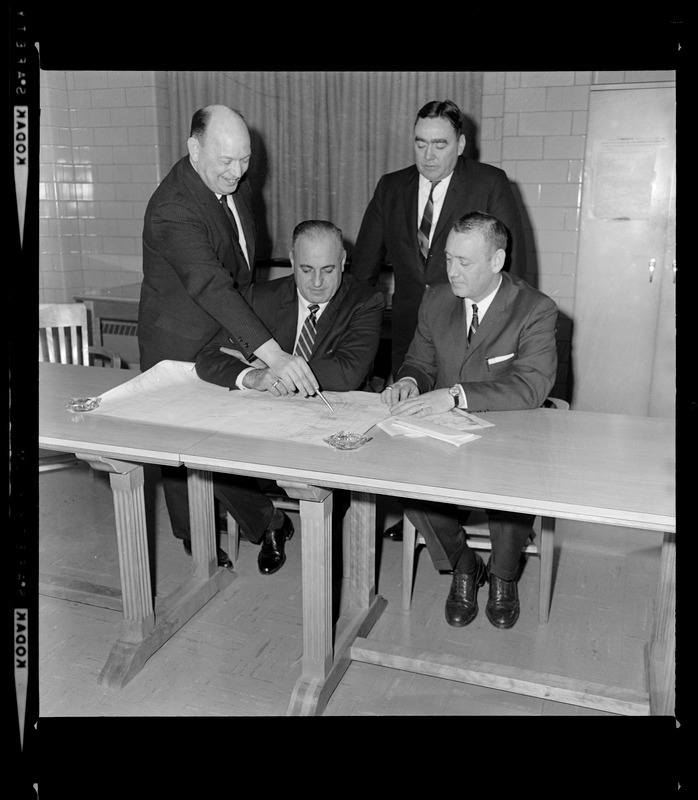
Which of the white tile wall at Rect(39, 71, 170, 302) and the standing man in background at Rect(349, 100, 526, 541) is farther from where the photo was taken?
the white tile wall at Rect(39, 71, 170, 302)

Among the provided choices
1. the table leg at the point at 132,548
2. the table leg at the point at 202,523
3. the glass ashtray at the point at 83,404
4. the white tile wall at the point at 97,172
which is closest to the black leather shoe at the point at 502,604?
the table leg at the point at 202,523

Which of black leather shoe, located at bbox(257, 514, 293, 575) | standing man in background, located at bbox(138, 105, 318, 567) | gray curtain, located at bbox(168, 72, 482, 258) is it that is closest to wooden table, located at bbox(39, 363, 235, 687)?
black leather shoe, located at bbox(257, 514, 293, 575)

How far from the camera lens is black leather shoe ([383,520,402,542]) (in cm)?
329

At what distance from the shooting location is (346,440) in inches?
78.6

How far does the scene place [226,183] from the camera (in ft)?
8.63

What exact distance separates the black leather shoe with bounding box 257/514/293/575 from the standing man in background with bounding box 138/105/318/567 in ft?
1.15

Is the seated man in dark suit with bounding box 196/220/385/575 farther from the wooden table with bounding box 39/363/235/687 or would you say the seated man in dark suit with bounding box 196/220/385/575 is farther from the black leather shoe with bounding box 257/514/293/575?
the wooden table with bounding box 39/363/235/687

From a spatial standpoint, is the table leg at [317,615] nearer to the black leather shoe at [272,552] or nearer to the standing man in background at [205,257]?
the standing man in background at [205,257]

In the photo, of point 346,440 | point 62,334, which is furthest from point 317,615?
point 62,334

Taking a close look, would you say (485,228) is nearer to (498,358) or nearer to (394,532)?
(498,358)

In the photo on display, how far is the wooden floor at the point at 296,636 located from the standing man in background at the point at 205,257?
0.58 meters

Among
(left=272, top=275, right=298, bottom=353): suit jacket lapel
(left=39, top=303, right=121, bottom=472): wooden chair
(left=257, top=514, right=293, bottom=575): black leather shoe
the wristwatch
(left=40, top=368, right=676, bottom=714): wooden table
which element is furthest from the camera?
(left=39, top=303, right=121, bottom=472): wooden chair
